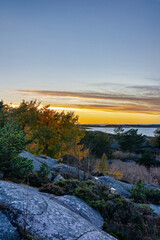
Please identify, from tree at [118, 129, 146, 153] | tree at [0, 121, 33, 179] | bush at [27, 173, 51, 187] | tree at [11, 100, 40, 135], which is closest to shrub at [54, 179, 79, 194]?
bush at [27, 173, 51, 187]

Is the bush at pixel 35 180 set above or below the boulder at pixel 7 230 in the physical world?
below

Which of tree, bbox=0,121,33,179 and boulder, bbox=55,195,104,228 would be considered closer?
boulder, bbox=55,195,104,228

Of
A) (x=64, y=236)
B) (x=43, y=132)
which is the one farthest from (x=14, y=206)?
(x=43, y=132)

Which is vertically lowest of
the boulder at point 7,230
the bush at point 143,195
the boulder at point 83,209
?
the bush at point 143,195

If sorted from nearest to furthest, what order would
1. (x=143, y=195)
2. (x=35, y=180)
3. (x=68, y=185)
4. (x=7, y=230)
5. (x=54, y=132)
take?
(x=7, y=230) → (x=68, y=185) → (x=35, y=180) → (x=143, y=195) → (x=54, y=132)

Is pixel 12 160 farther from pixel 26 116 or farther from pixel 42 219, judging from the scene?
pixel 26 116

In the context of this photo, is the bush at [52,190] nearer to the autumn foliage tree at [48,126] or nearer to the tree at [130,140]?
the autumn foliage tree at [48,126]

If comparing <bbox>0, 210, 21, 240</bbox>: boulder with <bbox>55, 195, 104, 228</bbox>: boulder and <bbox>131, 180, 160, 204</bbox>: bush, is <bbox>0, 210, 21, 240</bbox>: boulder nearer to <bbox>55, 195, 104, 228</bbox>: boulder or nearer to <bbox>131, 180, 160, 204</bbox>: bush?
<bbox>55, 195, 104, 228</bbox>: boulder

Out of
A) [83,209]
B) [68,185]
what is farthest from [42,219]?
[68,185]

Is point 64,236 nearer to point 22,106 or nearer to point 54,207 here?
point 54,207

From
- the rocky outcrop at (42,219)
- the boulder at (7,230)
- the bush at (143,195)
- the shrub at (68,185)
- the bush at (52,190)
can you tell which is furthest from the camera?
the bush at (143,195)

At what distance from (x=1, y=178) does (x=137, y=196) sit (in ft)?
22.0

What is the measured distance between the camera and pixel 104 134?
36875 millimetres

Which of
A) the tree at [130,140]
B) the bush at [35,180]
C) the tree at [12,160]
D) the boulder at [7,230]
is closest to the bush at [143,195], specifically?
the bush at [35,180]
